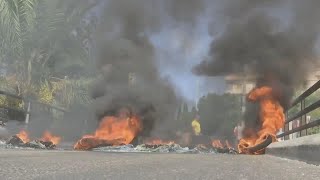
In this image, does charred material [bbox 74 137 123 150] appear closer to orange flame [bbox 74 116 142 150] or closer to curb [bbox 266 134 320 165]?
orange flame [bbox 74 116 142 150]

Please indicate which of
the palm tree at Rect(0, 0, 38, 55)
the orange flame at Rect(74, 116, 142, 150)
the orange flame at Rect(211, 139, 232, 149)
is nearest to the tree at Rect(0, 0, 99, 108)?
the palm tree at Rect(0, 0, 38, 55)

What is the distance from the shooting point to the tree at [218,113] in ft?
57.1

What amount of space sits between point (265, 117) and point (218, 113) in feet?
25.6

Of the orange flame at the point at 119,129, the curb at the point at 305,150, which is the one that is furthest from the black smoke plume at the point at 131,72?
the curb at the point at 305,150

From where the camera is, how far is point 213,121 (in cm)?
1892

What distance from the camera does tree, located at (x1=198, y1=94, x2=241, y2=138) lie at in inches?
685

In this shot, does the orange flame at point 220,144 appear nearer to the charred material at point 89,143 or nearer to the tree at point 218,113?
the tree at point 218,113

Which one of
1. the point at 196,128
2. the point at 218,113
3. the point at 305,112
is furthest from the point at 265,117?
the point at 218,113

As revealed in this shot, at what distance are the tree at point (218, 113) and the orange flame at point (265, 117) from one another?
76.9 inches

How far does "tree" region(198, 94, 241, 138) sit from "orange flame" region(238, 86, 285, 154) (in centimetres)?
195

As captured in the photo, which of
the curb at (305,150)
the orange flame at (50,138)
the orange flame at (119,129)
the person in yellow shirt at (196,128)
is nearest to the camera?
the curb at (305,150)

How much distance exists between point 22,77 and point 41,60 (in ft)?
3.40

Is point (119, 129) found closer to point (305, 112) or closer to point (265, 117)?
point (265, 117)

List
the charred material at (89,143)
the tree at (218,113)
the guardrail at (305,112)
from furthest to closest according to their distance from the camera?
the tree at (218,113), the charred material at (89,143), the guardrail at (305,112)
